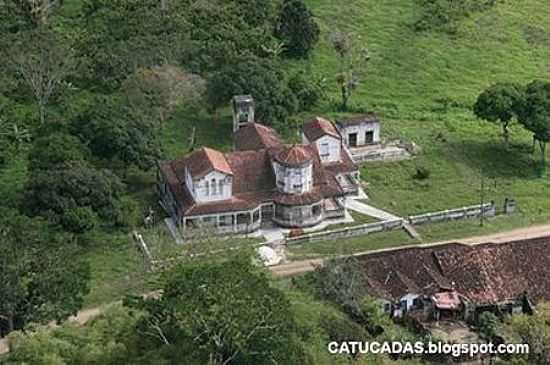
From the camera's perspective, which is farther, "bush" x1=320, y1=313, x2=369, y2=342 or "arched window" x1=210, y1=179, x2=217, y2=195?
"arched window" x1=210, y1=179, x2=217, y2=195

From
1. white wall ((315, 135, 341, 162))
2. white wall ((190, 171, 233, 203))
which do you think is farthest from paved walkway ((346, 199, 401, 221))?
white wall ((190, 171, 233, 203))

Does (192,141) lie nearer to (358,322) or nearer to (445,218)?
(445,218)

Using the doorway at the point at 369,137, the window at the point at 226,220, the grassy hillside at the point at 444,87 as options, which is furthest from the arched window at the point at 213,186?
the doorway at the point at 369,137

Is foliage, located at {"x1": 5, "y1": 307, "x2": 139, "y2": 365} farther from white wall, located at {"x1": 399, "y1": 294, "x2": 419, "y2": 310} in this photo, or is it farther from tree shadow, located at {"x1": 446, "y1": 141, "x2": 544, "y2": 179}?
tree shadow, located at {"x1": 446, "y1": 141, "x2": 544, "y2": 179}

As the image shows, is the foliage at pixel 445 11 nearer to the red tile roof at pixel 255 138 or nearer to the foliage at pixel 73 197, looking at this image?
the red tile roof at pixel 255 138

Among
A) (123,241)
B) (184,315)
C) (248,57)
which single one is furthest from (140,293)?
(248,57)
